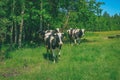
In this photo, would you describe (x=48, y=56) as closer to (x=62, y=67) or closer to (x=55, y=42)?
(x=55, y=42)

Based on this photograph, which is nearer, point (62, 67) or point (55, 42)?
point (62, 67)

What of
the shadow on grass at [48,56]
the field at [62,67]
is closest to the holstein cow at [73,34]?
the field at [62,67]

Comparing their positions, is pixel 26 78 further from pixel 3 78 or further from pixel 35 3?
pixel 35 3

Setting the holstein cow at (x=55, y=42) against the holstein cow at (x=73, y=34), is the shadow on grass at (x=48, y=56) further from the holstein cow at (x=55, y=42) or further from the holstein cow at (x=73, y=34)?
the holstein cow at (x=73, y=34)

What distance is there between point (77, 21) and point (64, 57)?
724 inches

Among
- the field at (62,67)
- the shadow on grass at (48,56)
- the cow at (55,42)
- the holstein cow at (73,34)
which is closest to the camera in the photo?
the field at (62,67)

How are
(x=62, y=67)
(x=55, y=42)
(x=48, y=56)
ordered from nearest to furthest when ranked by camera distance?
1. (x=62, y=67)
2. (x=55, y=42)
3. (x=48, y=56)

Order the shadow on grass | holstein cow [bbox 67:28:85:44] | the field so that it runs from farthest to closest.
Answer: holstein cow [bbox 67:28:85:44]
the shadow on grass
the field

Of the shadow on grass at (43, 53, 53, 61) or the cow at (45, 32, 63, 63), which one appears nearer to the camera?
the cow at (45, 32, 63, 63)

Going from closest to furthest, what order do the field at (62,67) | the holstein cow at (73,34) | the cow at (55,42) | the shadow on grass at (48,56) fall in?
the field at (62,67)
the cow at (55,42)
the shadow on grass at (48,56)
the holstein cow at (73,34)

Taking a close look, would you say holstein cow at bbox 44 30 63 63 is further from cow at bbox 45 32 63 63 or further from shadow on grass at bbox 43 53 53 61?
shadow on grass at bbox 43 53 53 61

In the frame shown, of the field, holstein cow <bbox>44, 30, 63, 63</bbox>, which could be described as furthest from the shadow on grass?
holstein cow <bbox>44, 30, 63, 63</bbox>

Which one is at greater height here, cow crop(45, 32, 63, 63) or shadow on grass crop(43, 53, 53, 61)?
cow crop(45, 32, 63, 63)

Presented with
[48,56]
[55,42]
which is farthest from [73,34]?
[55,42]
